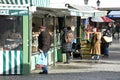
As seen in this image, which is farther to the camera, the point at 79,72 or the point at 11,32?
the point at 79,72

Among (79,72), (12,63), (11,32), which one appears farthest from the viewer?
(79,72)

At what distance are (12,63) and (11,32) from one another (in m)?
1.11

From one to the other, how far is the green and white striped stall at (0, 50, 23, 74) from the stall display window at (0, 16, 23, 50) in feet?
0.83

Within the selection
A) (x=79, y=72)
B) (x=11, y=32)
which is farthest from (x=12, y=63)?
(x=79, y=72)

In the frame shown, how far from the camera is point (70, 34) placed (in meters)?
21.8

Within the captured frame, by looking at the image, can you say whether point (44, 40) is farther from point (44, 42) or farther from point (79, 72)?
point (79, 72)

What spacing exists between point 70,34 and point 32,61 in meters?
3.72

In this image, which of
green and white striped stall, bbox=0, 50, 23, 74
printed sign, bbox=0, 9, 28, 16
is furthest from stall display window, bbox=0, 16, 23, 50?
printed sign, bbox=0, 9, 28, 16

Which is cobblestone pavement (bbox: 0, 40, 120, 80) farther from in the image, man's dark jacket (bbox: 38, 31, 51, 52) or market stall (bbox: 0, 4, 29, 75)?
man's dark jacket (bbox: 38, 31, 51, 52)

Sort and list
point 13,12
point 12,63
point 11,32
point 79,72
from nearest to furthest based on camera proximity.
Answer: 1. point 13,12
2. point 12,63
3. point 11,32
4. point 79,72

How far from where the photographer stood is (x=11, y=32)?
17484mm

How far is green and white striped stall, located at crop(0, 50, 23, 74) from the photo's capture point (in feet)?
56.4

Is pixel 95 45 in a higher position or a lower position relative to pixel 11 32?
lower

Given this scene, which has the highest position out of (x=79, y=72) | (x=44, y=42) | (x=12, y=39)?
(x=12, y=39)
